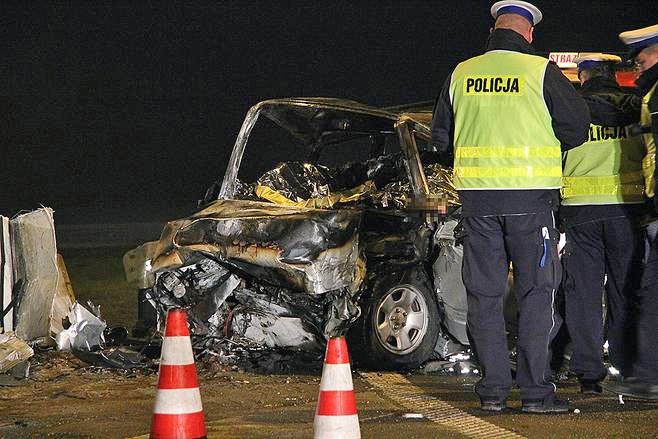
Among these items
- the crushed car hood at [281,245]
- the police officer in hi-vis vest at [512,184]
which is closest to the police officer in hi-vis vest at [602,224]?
the police officer in hi-vis vest at [512,184]

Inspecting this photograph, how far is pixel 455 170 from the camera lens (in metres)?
5.57

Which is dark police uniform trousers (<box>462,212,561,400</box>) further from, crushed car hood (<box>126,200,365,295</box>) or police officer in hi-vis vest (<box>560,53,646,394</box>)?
crushed car hood (<box>126,200,365,295</box>)

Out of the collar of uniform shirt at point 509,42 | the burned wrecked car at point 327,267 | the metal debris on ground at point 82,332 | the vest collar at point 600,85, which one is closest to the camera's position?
the collar of uniform shirt at point 509,42

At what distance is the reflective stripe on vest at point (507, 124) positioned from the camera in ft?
17.5

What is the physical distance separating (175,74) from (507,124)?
3016 cm

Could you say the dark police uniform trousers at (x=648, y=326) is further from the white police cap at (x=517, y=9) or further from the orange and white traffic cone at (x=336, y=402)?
the orange and white traffic cone at (x=336, y=402)

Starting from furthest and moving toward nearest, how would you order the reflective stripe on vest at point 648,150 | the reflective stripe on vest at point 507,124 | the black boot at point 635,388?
the black boot at point 635,388 → the reflective stripe on vest at point 648,150 → the reflective stripe on vest at point 507,124

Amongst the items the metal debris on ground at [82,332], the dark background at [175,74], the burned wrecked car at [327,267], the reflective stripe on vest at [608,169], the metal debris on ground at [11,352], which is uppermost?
the dark background at [175,74]

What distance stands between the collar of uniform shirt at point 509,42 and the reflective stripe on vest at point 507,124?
0.04 metres

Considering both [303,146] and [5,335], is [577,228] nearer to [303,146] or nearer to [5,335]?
[303,146]

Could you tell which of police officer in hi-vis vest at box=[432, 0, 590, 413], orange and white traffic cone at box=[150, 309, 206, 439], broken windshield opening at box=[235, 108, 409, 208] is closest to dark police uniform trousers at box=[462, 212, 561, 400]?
police officer in hi-vis vest at box=[432, 0, 590, 413]

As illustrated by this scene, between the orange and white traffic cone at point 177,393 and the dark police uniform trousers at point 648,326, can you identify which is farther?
the dark police uniform trousers at point 648,326

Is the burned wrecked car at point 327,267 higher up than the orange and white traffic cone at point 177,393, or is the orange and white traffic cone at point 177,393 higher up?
the burned wrecked car at point 327,267

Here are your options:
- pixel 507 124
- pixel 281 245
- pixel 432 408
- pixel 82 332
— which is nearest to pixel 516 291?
pixel 432 408
